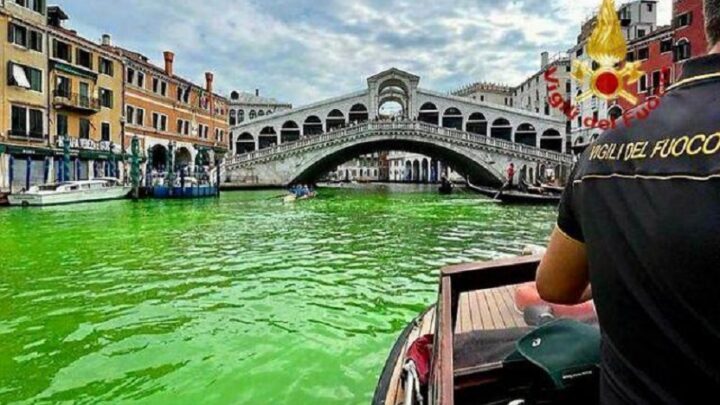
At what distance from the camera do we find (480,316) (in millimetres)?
3377

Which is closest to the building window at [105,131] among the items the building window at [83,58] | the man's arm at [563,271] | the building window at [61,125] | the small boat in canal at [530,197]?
the building window at [61,125]

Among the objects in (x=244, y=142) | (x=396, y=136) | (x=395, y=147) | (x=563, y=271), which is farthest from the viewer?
(x=244, y=142)

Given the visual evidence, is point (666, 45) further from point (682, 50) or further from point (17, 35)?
point (17, 35)

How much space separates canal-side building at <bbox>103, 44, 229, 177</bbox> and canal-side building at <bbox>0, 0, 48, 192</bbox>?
4876mm

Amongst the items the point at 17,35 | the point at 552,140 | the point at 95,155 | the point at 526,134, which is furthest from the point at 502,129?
the point at 17,35

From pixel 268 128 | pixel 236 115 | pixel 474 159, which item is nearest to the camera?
pixel 474 159

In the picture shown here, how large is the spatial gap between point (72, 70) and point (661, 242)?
2559cm

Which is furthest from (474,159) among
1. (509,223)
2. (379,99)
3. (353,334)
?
(353,334)

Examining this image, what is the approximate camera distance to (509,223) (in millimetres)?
13484

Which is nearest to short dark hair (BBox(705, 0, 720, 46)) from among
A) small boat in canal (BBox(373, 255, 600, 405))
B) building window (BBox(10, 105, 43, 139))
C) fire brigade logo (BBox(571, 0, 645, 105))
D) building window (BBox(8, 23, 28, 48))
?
fire brigade logo (BBox(571, 0, 645, 105))

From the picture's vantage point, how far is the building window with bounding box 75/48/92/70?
2324 cm

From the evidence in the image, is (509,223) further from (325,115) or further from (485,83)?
(485,83)

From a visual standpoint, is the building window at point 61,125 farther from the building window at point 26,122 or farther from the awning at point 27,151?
the awning at point 27,151

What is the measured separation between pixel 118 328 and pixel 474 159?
27.4m
